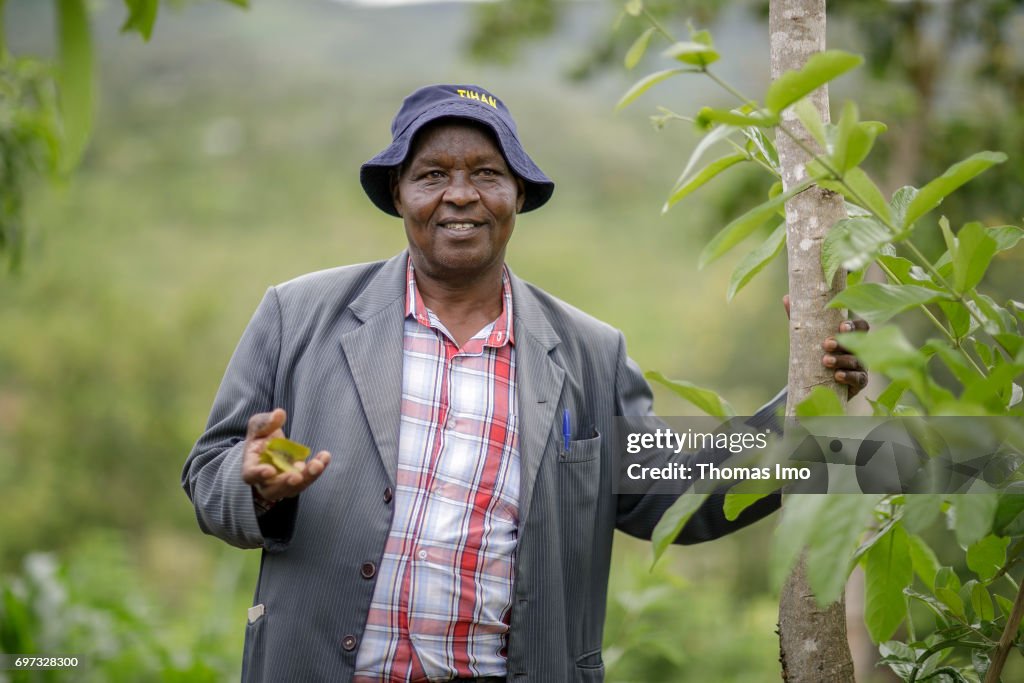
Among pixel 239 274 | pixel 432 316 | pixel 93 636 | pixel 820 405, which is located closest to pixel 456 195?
pixel 432 316

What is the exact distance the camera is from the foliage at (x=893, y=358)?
0.86 m

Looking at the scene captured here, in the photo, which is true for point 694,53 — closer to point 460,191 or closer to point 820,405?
point 820,405

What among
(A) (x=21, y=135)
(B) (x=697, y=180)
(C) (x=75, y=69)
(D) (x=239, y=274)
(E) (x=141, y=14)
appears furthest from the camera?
(D) (x=239, y=274)

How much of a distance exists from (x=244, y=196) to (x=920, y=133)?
74.7 ft

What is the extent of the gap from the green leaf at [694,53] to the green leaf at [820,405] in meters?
0.38

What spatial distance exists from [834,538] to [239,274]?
72.8 feet

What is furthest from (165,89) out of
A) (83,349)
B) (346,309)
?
(346,309)

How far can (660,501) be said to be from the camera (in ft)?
6.78

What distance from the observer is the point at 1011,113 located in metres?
5.66

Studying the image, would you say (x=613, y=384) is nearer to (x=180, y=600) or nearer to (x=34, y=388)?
(x=180, y=600)

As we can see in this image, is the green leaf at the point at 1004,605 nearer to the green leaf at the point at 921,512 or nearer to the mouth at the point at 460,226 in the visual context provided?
the green leaf at the point at 921,512

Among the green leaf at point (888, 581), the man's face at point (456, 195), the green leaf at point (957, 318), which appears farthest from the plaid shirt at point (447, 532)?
the green leaf at point (957, 318)

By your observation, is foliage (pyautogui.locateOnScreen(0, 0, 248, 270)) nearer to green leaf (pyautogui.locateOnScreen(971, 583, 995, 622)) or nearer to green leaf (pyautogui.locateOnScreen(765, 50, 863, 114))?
green leaf (pyautogui.locateOnScreen(765, 50, 863, 114))

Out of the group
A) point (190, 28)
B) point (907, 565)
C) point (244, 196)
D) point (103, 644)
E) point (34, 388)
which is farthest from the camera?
point (190, 28)
